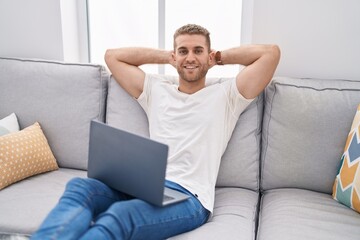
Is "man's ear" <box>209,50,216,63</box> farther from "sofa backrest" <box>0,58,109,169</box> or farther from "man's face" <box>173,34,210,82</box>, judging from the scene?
"sofa backrest" <box>0,58,109,169</box>

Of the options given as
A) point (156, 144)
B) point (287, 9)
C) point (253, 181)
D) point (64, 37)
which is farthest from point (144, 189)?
point (64, 37)

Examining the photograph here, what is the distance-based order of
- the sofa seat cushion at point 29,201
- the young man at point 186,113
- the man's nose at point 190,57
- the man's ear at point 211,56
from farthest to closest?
1. the man's ear at point 211,56
2. the man's nose at point 190,57
3. the sofa seat cushion at point 29,201
4. the young man at point 186,113

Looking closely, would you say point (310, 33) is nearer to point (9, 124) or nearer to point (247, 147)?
point (247, 147)

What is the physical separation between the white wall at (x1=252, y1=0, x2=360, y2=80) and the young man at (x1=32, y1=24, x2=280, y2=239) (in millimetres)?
278

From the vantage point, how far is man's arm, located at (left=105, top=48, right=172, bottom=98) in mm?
1879

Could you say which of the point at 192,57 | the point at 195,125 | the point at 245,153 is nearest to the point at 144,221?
the point at 195,125

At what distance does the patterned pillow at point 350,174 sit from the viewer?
1.50m

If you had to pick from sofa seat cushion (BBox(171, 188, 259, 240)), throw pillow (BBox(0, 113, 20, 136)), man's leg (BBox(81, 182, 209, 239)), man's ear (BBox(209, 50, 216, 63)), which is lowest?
sofa seat cushion (BBox(171, 188, 259, 240))

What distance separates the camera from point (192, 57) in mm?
1707

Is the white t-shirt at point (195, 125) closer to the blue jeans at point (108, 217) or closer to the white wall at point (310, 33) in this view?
the blue jeans at point (108, 217)

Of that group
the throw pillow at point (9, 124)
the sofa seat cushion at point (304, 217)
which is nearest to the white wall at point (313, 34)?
the sofa seat cushion at point (304, 217)

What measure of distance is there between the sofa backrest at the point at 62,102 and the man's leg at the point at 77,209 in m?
0.63

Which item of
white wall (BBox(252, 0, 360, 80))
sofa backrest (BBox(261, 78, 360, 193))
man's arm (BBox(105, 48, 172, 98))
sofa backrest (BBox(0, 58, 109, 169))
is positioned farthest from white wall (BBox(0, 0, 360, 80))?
sofa backrest (BBox(0, 58, 109, 169))

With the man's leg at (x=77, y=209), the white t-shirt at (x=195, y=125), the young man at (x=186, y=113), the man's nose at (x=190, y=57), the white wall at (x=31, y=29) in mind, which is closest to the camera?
the man's leg at (x=77, y=209)
